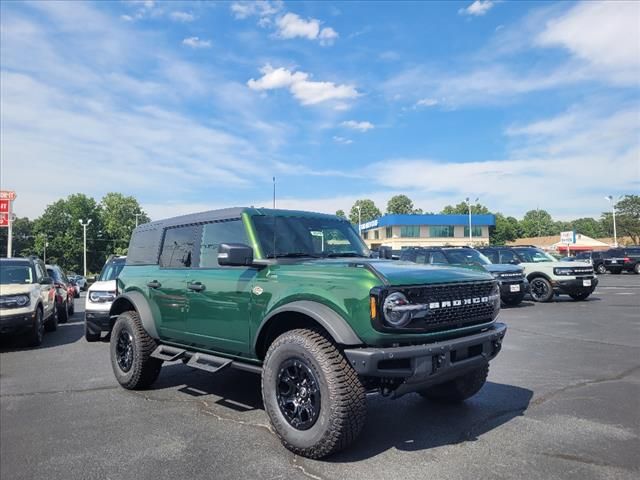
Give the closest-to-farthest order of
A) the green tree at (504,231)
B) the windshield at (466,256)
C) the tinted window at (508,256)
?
the windshield at (466,256) → the tinted window at (508,256) → the green tree at (504,231)

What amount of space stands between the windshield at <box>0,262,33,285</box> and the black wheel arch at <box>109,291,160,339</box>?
4.60 m

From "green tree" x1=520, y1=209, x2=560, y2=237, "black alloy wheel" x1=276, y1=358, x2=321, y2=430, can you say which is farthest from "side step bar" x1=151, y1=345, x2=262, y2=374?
"green tree" x1=520, y1=209, x2=560, y2=237

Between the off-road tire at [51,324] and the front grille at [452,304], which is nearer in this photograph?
the front grille at [452,304]

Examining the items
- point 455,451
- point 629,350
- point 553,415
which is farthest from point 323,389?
point 629,350

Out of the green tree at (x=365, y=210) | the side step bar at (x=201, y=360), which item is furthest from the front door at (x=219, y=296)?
the green tree at (x=365, y=210)

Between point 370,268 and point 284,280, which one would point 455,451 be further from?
point 284,280

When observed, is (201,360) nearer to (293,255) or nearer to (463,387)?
(293,255)

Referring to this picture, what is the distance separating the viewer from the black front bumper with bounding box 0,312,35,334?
8719 mm

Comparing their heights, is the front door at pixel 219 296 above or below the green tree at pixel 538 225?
below

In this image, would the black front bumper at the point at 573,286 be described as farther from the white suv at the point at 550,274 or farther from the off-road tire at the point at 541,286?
the off-road tire at the point at 541,286

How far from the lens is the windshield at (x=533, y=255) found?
16359 millimetres

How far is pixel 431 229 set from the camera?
73.9 meters

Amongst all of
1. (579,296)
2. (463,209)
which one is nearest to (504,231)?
(463,209)

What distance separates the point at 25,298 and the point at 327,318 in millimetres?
7723
